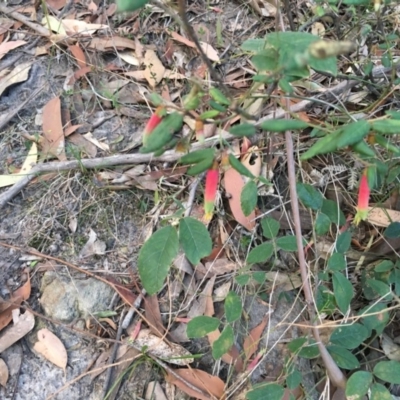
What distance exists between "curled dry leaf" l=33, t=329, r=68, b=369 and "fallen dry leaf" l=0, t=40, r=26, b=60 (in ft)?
4.17

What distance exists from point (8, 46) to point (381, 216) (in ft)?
5.57

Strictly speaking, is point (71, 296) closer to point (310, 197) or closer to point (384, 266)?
point (310, 197)

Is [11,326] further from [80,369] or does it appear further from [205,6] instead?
[205,6]

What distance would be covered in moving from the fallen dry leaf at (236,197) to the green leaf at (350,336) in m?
0.46

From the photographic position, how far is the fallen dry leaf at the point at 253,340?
1496 mm

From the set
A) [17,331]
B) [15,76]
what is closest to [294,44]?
[17,331]

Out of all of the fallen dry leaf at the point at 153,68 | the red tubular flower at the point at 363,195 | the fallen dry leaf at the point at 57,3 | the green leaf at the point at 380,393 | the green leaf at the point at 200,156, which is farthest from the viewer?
the fallen dry leaf at the point at 57,3

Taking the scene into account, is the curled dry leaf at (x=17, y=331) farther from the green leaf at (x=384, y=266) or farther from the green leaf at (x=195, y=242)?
the green leaf at (x=384, y=266)

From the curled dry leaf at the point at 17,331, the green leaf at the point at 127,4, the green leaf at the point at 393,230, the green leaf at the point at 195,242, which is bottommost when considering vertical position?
the green leaf at the point at 393,230

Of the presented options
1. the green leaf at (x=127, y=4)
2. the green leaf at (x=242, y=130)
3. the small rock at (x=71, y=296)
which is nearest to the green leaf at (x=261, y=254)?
the small rock at (x=71, y=296)

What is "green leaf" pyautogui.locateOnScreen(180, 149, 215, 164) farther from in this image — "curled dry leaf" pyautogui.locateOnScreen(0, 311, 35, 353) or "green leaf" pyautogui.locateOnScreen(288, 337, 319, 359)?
"curled dry leaf" pyautogui.locateOnScreen(0, 311, 35, 353)

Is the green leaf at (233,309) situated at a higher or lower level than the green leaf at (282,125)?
lower

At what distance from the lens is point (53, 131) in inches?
75.7

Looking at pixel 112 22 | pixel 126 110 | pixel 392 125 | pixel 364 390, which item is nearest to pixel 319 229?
pixel 364 390
